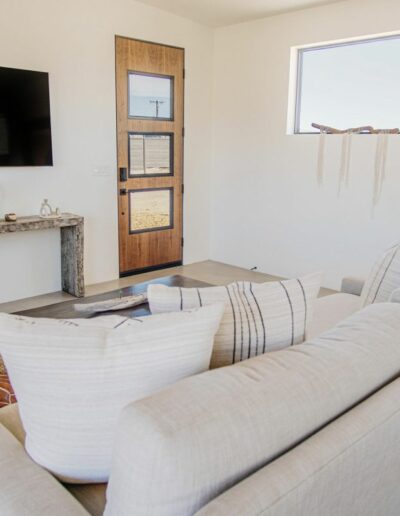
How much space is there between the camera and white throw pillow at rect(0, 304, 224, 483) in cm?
95

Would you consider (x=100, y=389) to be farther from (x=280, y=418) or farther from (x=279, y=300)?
(x=279, y=300)

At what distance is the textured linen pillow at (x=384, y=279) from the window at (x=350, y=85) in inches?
107

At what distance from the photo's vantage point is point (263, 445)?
2.75 feet

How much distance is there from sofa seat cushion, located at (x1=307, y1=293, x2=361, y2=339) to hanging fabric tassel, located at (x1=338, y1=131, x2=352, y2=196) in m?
2.11

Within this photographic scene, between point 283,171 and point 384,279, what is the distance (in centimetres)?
321

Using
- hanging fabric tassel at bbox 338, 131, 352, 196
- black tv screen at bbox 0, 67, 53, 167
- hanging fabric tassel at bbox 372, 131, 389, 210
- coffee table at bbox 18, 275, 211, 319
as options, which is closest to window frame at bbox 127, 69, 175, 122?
black tv screen at bbox 0, 67, 53, 167

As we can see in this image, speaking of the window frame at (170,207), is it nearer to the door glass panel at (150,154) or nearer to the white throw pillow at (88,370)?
the door glass panel at (150,154)

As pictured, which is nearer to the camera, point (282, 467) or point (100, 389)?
point (282, 467)

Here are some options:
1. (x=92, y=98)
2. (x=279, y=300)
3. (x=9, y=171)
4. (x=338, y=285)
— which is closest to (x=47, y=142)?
(x=9, y=171)

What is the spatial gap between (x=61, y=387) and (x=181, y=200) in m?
4.61

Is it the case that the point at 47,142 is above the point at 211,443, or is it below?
above

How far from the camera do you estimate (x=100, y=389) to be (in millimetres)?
961

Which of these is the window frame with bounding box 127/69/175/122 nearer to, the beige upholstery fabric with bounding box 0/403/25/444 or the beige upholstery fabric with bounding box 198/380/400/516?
the beige upholstery fabric with bounding box 0/403/25/444

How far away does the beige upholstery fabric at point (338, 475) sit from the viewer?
2.50ft
